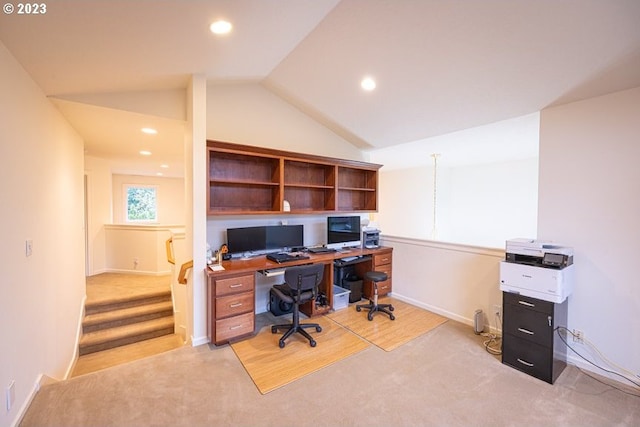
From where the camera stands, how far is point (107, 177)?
575 centimetres

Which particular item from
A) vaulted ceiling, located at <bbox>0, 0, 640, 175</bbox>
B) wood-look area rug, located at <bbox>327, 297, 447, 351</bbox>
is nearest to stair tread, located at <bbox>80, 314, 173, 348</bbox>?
wood-look area rug, located at <bbox>327, 297, 447, 351</bbox>

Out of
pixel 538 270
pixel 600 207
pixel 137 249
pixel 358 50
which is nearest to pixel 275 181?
pixel 358 50

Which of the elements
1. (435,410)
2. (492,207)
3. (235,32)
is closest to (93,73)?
(235,32)

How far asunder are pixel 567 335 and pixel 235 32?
395 cm

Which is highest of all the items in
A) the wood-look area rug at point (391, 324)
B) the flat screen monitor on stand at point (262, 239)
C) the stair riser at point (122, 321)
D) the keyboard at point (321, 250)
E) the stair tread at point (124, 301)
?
the flat screen monitor on stand at point (262, 239)

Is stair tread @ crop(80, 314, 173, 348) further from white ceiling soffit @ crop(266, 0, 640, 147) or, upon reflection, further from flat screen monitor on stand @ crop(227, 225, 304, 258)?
white ceiling soffit @ crop(266, 0, 640, 147)

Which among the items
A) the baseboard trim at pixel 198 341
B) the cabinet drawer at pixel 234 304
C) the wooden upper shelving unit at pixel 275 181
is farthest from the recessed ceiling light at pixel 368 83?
the baseboard trim at pixel 198 341

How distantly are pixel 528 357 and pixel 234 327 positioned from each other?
2.73 m

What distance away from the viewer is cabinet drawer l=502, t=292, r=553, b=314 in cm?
223

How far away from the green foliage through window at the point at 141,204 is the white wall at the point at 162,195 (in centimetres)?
12

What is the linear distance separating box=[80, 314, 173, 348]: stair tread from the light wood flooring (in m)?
0.14

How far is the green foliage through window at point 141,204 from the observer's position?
23.0 feet

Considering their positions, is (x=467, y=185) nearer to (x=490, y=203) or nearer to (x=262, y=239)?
(x=490, y=203)

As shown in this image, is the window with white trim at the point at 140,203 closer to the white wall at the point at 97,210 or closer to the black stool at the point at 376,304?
the white wall at the point at 97,210
